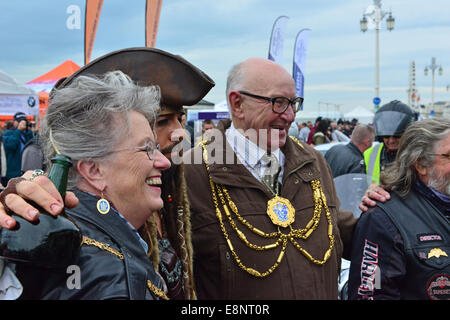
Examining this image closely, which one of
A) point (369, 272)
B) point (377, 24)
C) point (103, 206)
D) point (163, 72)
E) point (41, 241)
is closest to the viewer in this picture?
point (41, 241)

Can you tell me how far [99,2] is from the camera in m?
7.55

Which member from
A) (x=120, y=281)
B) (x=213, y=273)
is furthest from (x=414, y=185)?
(x=120, y=281)

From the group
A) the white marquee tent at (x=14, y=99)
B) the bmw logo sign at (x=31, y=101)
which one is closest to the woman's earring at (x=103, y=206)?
the white marquee tent at (x=14, y=99)

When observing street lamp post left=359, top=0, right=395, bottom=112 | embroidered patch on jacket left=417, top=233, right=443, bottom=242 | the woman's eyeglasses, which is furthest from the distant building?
the woman's eyeglasses

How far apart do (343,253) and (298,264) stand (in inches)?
20.9

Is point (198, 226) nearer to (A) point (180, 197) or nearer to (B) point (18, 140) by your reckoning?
(A) point (180, 197)

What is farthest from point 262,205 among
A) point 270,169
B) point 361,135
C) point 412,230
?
point 361,135

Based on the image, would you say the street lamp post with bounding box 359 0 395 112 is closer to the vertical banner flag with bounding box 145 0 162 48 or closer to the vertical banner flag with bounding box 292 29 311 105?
the vertical banner flag with bounding box 292 29 311 105

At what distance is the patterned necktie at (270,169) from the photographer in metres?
2.72

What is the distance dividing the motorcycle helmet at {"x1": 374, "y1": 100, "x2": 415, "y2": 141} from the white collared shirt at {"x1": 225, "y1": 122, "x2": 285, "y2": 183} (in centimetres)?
186

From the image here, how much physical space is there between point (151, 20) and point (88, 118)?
6.69m

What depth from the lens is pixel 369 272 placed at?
2451mm

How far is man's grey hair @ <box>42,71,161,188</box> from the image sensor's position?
153 centimetres

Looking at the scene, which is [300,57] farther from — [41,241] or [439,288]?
[41,241]
